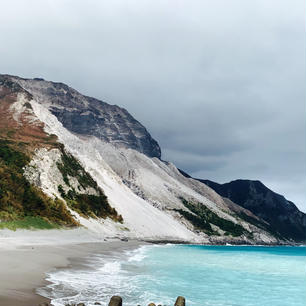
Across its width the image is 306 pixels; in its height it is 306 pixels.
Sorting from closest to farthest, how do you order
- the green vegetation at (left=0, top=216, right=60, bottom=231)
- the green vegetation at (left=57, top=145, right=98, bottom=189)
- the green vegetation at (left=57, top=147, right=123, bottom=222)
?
the green vegetation at (left=0, top=216, right=60, bottom=231) < the green vegetation at (left=57, top=147, right=123, bottom=222) < the green vegetation at (left=57, top=145, right=98, bottom=189)

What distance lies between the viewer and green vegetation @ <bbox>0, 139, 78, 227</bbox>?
52.7 meters

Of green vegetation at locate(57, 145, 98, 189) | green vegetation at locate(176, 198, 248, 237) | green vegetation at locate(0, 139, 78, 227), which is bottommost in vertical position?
green vegetation at locate(176, 198, 248, 237)

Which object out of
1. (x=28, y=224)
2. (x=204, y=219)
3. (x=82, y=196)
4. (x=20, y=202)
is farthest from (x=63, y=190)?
(x=204, y=219)

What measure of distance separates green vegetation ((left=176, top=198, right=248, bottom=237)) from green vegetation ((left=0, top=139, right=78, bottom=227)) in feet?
349

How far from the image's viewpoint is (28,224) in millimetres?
52500

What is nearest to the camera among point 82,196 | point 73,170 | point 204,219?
point 82,196

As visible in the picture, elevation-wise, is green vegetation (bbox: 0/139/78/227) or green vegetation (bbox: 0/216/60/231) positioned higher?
green vegetation (bbox: 0/139/78/227)

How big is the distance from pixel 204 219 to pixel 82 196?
10395 cm

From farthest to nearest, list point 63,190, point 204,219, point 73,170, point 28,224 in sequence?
point 204,219 → point 73,170 → point 63,190 → point 28,224

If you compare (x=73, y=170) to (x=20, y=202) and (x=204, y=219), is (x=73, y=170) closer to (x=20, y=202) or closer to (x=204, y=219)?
(x=20, y=202)

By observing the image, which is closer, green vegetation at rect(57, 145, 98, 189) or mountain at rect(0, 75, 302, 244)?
mountain at rect(0, 75, 302, 244)

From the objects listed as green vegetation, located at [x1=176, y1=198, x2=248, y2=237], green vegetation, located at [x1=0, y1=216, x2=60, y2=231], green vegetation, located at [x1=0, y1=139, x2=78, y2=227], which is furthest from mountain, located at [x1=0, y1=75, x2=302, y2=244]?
green vegetation, located at [x1=176, y1=198, x2=248, y2=237]

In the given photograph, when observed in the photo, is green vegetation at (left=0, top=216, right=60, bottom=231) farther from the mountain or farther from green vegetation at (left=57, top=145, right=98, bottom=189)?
green vegetation at (left=57, top=145, right=98, bottom=189)

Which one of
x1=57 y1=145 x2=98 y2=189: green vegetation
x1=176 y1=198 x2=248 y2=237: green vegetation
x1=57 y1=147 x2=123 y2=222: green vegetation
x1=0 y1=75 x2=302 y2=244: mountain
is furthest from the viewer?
x1=176 y1=198 x2=248 y2=237: green vegetation
